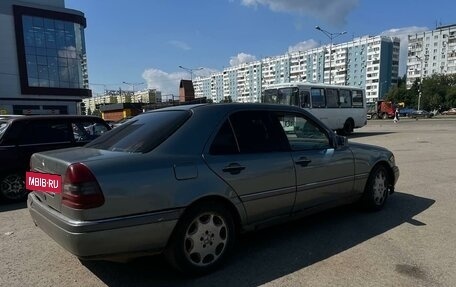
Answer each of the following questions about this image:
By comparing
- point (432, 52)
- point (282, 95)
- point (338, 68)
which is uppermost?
point (432, 52)

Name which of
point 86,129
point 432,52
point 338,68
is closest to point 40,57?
point 86,129

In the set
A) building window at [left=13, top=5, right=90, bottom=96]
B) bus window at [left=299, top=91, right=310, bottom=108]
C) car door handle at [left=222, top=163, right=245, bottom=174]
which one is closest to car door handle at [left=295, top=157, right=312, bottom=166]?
car door handle at [left=222, top=163, right=245, bottom=174]

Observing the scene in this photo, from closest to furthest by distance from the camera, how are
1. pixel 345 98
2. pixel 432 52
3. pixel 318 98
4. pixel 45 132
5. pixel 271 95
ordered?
pixel 45 132 < pixel 271 95 < pixel 318 98 < pixel 345 98 < pixel 432 52

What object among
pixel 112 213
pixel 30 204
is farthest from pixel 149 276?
pixel 30 204

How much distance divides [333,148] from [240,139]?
5.12 ft

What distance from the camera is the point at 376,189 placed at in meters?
5.55

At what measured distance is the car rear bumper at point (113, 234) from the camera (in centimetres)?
299

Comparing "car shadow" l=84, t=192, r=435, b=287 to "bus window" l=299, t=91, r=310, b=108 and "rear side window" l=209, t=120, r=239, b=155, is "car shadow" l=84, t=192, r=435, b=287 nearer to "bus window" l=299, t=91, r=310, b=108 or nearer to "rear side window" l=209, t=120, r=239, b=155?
"rear side window" l=209, t=120, r=239, b=155

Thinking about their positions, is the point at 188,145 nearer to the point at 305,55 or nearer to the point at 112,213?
the point at 112,213

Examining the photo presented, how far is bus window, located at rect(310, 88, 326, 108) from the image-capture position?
62.3 ft

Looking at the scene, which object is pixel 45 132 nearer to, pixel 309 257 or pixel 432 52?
pixel 309 257

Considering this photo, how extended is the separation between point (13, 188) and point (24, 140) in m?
0.91

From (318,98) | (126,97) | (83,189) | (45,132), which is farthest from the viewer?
(126,97)

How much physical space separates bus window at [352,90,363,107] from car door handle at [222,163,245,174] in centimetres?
1961
